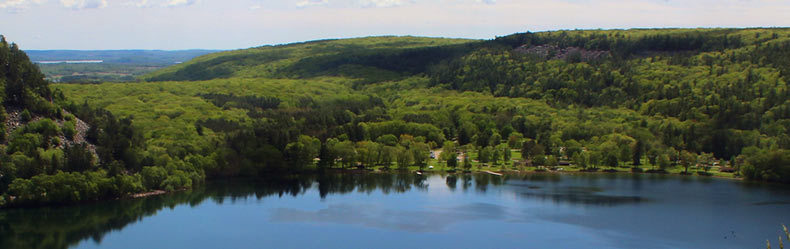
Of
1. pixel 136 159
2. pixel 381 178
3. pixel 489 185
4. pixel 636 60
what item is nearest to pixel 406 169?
pixel 381 178

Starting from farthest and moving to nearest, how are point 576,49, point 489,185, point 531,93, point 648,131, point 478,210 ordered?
1. point 576,49
2. point 531,93
3. point 648,131
4. point 489,185
5. point 478,210

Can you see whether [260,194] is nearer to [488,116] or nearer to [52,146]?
[52,146]

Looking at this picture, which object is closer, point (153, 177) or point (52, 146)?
point (52, 146)

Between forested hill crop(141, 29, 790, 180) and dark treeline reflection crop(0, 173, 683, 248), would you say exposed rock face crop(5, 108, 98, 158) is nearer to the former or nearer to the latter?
dark treeline reflection crop(0, 173, 683, 248)

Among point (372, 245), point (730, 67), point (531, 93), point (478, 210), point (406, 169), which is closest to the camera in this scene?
point (372, 245)

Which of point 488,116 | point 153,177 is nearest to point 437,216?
point 153,177

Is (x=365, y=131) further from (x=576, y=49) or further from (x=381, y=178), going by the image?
(x=576, y=49)

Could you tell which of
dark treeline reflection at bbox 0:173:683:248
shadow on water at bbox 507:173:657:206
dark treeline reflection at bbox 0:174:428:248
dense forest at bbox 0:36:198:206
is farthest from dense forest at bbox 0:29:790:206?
shadow on water at bbox 507:173:657:206
